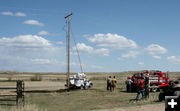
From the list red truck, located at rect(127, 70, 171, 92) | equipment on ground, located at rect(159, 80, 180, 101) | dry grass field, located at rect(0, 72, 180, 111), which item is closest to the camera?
equipment on ground, located at rect(159, 80, 180, 101)

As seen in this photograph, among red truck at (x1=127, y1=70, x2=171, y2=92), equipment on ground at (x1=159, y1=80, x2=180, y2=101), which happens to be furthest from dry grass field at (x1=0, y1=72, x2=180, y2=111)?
red truck at (x1=127, y1=70, x2=171, y2=92)

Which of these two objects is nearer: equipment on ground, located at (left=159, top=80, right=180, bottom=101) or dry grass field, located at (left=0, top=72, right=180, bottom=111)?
equipment on ground, located at (left=159, top=80, right=180, bottom=101)

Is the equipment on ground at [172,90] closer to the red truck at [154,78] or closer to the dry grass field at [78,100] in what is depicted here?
the dry grass field at [78,100]

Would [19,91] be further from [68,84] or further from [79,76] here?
[79,76]

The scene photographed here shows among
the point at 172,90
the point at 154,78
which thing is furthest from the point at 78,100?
the point at 154,78

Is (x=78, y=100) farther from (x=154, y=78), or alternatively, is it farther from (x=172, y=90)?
(x=154, y=78)

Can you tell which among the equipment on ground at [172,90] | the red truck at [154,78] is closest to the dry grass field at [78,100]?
the equipment on ground at [172,90]

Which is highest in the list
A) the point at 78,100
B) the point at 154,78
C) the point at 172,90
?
the point at 154,78

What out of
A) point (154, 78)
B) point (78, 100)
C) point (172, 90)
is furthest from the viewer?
point (154, 78)

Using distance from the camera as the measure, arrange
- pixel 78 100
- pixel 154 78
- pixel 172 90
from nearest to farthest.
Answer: pixel 172 90 < pixel 78 100 < pixel 154 78

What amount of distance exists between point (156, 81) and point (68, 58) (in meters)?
9.78

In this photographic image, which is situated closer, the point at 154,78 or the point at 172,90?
the point at 172,90

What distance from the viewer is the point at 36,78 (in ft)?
189

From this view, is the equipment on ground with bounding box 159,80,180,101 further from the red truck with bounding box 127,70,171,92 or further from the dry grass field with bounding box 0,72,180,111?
the red truck with bounding box 127,70,171,92
